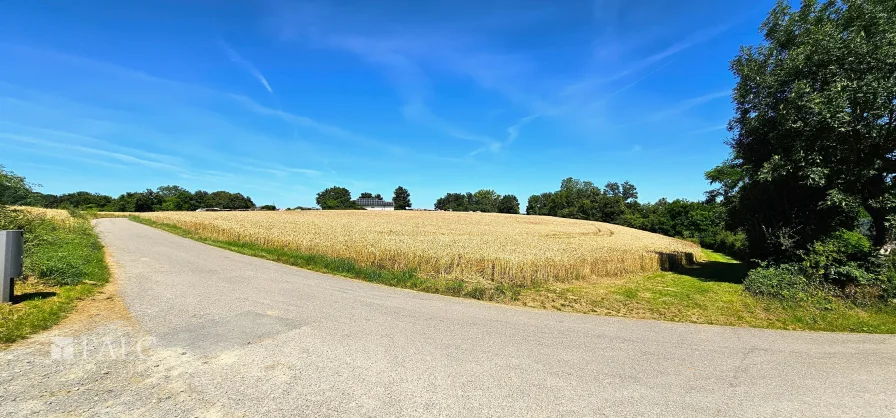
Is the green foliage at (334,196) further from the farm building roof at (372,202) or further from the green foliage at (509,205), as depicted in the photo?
the green foliage at (509,205)

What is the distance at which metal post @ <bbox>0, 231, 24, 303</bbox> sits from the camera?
643 cm

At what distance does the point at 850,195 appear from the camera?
1052 centimetres

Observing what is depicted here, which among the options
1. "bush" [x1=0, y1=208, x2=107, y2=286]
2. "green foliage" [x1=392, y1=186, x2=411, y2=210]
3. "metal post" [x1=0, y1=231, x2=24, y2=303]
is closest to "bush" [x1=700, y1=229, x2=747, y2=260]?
"bush" [x1=0, y1=208, x2=107, y2=286]

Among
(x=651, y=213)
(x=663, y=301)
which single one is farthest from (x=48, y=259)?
(x=651, y=213)

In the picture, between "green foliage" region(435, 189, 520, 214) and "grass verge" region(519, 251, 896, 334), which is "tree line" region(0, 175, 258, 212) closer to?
"green foliage" region(435, 189, 520, 214)

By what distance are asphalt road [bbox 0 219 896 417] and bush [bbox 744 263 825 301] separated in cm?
336

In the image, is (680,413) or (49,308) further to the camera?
(49,308)

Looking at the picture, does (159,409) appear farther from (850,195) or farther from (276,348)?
(850,195)

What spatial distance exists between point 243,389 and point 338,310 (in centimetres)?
351

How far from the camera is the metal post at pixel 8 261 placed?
21.1ft

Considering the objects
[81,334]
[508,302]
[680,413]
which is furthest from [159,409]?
[508,302]

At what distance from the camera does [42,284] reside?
8180 mm

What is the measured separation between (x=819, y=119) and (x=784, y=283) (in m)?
4.53

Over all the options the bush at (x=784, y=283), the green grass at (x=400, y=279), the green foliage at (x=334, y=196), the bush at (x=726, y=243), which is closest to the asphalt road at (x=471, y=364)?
the green grass at (x=400, y=279)
